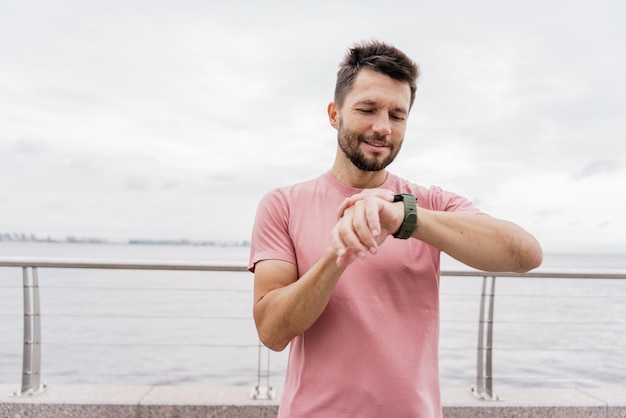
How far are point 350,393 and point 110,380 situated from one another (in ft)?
32.2

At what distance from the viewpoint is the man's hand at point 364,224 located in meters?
1.03

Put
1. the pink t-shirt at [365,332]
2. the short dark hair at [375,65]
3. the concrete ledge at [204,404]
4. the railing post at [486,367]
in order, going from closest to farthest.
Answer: the pink t-shirt at [365,332] < the short dark hair at [375,65] < the concrete ledge at [204,404] < the railing post at [486,367]

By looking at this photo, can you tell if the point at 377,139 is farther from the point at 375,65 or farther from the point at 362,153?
the point at 375,65

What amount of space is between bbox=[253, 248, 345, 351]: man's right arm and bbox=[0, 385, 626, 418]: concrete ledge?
6.83 feet

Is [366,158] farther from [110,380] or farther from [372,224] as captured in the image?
[110,380]

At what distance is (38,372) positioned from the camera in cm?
331

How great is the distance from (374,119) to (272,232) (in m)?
0.39

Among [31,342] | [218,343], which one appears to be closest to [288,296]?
[31,342]

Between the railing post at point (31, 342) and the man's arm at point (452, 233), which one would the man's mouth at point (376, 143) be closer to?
the man's arm at point (452, 233)

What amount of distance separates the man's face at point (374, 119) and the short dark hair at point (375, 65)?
2 cm

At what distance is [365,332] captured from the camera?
124 cm

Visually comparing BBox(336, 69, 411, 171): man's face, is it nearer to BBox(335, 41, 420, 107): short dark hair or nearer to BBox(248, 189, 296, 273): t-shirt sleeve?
BBox(335, 41, 420, 107): short dark hair

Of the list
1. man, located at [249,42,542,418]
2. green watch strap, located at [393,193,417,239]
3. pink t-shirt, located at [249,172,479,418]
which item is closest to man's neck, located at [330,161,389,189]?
man, located at [249,42,542,418]

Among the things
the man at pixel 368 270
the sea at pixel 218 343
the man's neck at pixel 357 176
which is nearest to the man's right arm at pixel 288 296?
the man at pixel 368 270
